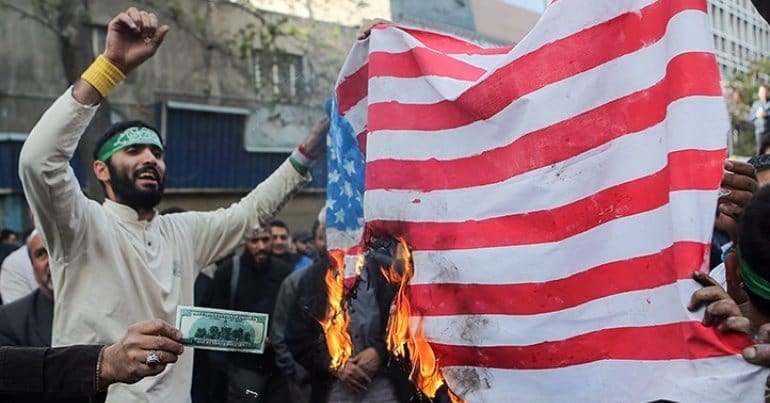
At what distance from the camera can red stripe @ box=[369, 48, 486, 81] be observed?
348 cm

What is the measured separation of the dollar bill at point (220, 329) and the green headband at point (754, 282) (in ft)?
4.94

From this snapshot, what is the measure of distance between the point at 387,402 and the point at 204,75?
50.8 feet

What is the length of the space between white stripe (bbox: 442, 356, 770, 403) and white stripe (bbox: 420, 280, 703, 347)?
100 mm

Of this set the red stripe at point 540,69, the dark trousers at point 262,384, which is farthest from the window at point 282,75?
the red stripe at point 540,69

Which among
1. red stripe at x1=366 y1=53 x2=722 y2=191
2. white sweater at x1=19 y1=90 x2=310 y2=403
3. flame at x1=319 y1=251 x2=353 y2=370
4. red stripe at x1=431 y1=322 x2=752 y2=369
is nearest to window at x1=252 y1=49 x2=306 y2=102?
white sweater at x1=19 y1=90 x2=310 y2=403

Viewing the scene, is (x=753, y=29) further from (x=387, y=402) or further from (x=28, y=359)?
(x=28, y=359)

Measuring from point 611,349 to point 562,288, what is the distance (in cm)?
26

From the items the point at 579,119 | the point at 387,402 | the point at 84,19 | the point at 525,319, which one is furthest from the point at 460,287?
the point at 84,19

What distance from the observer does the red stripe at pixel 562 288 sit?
249 cm

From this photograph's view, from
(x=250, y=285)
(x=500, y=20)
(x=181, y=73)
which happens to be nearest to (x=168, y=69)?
(x=181, y=73)

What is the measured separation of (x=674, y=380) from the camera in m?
2.42

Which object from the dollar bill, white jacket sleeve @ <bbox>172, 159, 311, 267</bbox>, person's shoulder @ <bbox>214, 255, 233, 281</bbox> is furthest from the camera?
person's shoulder @ <bbox>214, 255, 233, 281</bbox>

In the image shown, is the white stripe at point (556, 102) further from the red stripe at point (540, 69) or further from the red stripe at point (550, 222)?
the red stripe at point (550, 222)

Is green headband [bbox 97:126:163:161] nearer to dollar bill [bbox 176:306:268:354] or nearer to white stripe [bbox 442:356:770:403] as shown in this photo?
dollar bill [bbox 176:306:268:354]
